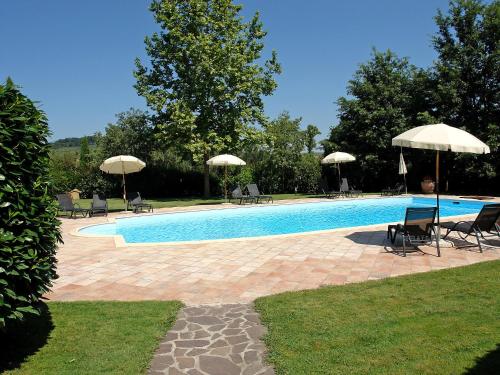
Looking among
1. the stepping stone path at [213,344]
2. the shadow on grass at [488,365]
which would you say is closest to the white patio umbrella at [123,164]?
the stepping stone path at [213,344]

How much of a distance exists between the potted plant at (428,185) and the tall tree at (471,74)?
1.70m

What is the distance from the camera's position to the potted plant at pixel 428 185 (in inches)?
942

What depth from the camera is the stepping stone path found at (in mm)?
3748

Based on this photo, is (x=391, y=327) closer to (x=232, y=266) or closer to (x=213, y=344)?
(x=213, y=344)

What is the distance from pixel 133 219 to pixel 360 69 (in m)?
18.9

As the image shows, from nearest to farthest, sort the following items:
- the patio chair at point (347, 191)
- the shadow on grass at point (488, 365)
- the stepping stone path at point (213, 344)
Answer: the shadow on grass at point (488, 365) → the stepping stone path at point (213, 344) → the patio chair at point (347, 191)

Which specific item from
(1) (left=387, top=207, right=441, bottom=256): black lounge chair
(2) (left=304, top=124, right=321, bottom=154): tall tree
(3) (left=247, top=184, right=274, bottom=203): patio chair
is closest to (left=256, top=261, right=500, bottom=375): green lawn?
(1) (left=387, top=207, right=441, bottom=256): black lounge chair

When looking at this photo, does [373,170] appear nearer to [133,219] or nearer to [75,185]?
[133,219]

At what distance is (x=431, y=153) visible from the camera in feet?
79.5

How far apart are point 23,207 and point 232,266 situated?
4525 millimetres

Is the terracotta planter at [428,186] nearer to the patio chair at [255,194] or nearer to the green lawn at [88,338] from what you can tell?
the patio chair at [255,194]

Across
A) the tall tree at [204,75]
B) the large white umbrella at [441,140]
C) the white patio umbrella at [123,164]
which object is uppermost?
the tall tree at [204,75]

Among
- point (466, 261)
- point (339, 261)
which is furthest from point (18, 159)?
point (466, 261)

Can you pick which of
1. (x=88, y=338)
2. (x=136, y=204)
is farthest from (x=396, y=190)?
(x=88, y=338)
